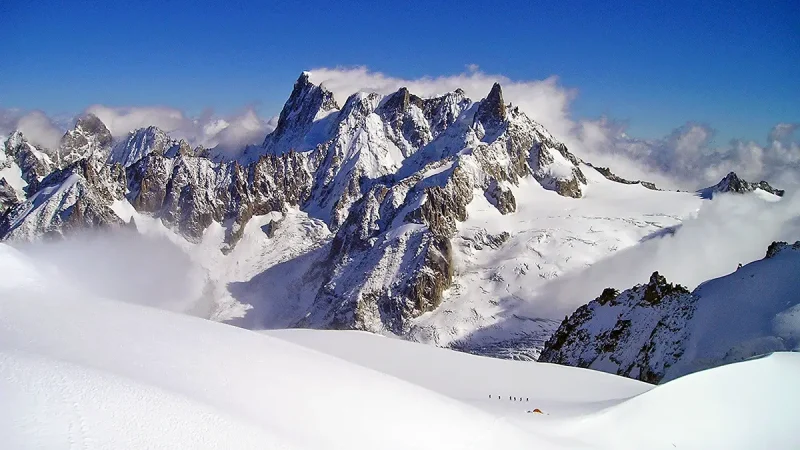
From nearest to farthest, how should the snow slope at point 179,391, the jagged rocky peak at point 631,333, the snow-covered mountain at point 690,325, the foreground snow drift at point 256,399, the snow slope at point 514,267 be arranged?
the snow slope at point 179,391 → the foreground snow drift at point 256,399 → the snow-covered mountain at point 690,325 → the jagged rocky peak at point 631,333 → the snow slope at point 514,267

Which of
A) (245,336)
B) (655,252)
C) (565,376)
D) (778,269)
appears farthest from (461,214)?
(245,336)

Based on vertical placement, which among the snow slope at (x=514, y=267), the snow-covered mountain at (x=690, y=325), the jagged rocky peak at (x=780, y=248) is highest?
the snow slope at (x=514, y=267)

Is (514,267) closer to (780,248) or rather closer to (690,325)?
(780,248)

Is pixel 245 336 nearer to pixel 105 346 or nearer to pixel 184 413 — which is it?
pixel 105 346

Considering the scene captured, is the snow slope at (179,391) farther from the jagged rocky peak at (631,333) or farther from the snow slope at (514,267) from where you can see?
the snow slope at (514,267)

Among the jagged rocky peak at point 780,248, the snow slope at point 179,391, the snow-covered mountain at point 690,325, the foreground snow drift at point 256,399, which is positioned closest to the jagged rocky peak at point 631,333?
Answer: the snow-covered mountain at point 690,325

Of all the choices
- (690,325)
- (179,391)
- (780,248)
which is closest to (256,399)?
(179,391)

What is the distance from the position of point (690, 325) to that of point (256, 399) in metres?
53.4

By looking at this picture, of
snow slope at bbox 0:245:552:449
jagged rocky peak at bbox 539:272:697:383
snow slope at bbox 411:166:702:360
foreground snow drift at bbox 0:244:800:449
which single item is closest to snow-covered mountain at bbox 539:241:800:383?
jagged rocky peak at bbox 539:272:697:383

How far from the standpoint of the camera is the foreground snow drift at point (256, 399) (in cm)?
1172

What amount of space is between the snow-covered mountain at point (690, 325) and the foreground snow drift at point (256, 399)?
20.9 m

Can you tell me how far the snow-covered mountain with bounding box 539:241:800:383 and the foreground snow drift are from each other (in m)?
20.9

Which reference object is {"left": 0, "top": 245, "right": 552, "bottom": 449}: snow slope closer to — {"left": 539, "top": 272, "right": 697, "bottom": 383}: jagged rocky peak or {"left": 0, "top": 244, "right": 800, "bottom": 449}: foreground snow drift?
{"left": 0, "top": 244, "right": 800, "bottom": 449}: foreground snow drift

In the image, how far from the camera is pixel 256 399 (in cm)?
1494
